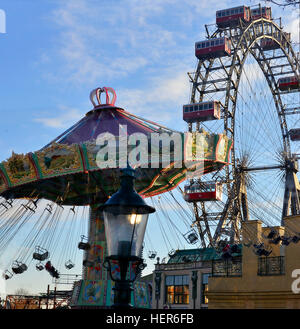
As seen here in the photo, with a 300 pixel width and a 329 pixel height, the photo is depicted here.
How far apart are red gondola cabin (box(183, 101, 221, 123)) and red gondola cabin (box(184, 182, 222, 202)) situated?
4789 millimetres

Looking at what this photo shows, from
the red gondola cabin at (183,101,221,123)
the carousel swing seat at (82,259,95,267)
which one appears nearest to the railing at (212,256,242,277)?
the carousel swing seat at (82,259,95,267)

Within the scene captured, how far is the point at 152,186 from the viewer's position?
25234 millimetres

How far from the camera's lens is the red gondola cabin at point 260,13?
44550 millimetres

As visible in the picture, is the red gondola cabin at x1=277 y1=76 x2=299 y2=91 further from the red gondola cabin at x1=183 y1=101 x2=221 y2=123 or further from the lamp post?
the lamp post

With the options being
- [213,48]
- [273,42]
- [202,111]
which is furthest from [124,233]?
[273,42]

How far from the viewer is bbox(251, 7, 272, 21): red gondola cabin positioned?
146ft

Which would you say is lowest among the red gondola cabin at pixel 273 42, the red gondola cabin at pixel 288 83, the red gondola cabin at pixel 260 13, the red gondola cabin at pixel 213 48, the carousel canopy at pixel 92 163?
the carousel canopy at pixel 92 163

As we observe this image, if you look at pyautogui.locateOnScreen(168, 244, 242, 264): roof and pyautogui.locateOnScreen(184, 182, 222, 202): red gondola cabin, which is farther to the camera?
pyautogui.locateOnScreen(168, 244, 242, 264): roof

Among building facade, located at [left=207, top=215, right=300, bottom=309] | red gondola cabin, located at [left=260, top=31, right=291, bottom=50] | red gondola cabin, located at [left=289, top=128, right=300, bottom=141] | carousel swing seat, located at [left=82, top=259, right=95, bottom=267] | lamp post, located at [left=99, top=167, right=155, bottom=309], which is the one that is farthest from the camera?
red gondola cabin, located at [left=260, top=31, right=291, bottom=50]

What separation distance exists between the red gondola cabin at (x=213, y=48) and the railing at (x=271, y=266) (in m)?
23.7

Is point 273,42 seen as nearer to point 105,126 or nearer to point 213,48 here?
point 213,48

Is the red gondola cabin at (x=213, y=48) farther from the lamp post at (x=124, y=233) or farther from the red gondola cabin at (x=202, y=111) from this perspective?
the lamp post at (x=124, y=233)

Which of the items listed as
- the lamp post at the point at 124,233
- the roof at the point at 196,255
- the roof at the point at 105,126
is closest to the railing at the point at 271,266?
the roof at the point at 105,126
